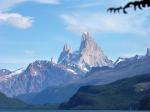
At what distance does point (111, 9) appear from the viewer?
2238cm

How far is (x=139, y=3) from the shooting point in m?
21.2

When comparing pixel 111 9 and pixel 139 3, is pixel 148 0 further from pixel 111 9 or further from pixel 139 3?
pixel 111 9

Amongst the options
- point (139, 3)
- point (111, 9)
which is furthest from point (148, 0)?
point (111, 9)

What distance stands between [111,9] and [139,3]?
172 centimetres

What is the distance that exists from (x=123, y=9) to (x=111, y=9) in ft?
2.41

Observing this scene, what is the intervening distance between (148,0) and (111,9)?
7.98 feet

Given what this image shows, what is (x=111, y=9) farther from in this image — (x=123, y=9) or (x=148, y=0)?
(x=148, y=0)

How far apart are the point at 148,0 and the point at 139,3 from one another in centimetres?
74

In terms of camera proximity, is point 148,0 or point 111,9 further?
point 111,9

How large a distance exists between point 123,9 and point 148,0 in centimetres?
172

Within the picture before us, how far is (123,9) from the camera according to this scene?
861 inches

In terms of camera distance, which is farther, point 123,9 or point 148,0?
point 123,9

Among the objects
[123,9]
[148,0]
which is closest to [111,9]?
[123,9]
